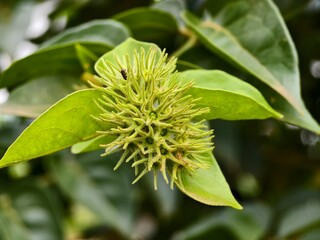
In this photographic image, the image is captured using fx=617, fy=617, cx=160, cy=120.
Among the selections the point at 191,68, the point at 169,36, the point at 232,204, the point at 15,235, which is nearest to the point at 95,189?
the point at 15,235

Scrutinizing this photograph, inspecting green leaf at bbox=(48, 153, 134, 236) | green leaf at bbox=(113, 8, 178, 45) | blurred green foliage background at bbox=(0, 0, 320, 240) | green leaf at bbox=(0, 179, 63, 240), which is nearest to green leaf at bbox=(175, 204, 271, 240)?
blurred green foliage background at bbox=(0, 0, 320, 240)

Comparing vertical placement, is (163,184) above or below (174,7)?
A: below

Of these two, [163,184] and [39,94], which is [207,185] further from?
[163,184]

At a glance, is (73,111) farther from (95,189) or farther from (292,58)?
(95,189)

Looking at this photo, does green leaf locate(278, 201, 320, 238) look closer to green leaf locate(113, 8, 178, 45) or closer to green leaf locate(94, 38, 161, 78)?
green leaf locate(113, 8, 178, 45)

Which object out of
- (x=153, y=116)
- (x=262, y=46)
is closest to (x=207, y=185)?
(x=153, y=116)

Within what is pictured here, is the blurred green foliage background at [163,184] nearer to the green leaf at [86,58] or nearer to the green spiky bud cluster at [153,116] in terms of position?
the green leaf at [86,58]
